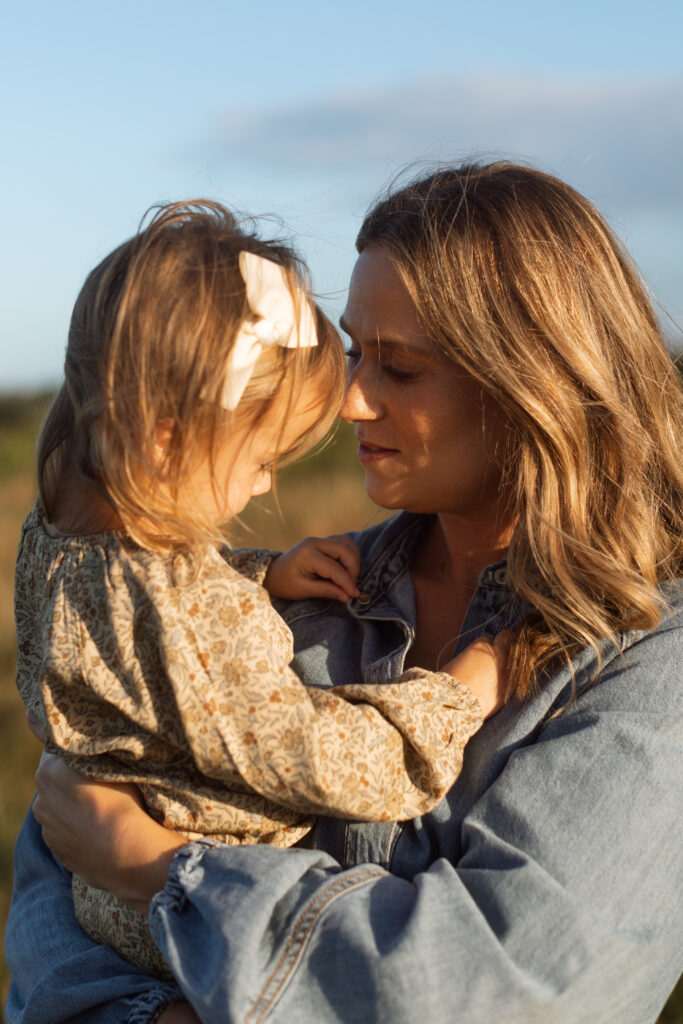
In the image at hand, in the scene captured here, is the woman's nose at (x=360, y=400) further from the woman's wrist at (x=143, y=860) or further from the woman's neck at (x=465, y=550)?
the woman's wrist at (x=143, y=860)

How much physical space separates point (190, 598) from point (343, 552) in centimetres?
88

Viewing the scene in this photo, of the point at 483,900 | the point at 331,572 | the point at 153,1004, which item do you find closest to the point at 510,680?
the point at 483,900

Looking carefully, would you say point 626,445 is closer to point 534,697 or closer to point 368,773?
point 534,697

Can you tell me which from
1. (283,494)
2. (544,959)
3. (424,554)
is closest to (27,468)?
(283,494)

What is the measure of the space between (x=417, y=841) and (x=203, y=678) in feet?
1.98

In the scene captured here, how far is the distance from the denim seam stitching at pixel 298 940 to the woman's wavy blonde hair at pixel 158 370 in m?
0.70

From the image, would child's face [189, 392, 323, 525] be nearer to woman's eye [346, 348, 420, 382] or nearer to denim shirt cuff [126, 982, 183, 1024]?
woman's eye [346, 348, 420, 382]

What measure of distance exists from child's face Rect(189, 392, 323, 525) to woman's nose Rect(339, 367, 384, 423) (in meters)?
0.21

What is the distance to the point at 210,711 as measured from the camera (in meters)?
1.84

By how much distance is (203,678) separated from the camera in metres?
1.85

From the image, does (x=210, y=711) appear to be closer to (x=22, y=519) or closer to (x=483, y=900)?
(x=483, y=900)

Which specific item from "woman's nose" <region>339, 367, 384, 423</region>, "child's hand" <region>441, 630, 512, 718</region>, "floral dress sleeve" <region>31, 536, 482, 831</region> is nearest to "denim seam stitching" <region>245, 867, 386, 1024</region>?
"floral dress sleeve" <region>31, 536, 482, 831</region>

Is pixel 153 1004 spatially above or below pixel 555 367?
below

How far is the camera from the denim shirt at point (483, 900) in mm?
1655
